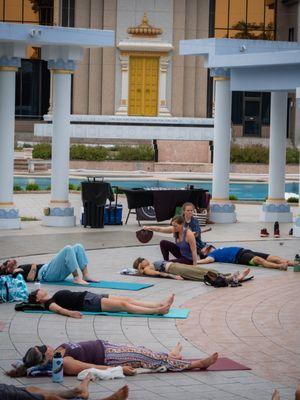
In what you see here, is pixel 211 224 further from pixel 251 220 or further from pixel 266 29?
pixel 266 29

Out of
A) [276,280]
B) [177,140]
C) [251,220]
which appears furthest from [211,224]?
[177,140]

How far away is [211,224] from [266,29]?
31.3m

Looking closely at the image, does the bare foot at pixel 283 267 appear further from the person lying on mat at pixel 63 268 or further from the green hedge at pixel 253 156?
the green hedge at pixel 253 156

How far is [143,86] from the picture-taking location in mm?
52344

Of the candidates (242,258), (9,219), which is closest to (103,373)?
(242,258)

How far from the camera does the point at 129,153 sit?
1833 inches

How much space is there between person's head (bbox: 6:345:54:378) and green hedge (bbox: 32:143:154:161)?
34229mm

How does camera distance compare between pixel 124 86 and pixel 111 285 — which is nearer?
pixel 111 285

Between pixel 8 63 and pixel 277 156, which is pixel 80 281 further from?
pixel 277 156

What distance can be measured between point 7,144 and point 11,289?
9.79 metres

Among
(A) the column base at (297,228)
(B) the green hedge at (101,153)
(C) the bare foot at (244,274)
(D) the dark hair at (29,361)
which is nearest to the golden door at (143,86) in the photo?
(B) the green hedge at (101,153)

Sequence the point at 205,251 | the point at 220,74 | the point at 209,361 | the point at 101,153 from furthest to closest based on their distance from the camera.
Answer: the point at 101,153 < the point at 220,74 < the point at 205,251 < the point at 209,361

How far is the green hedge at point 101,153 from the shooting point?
45688 millimetres

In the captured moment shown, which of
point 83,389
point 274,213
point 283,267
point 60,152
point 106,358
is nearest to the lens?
point 83,389
